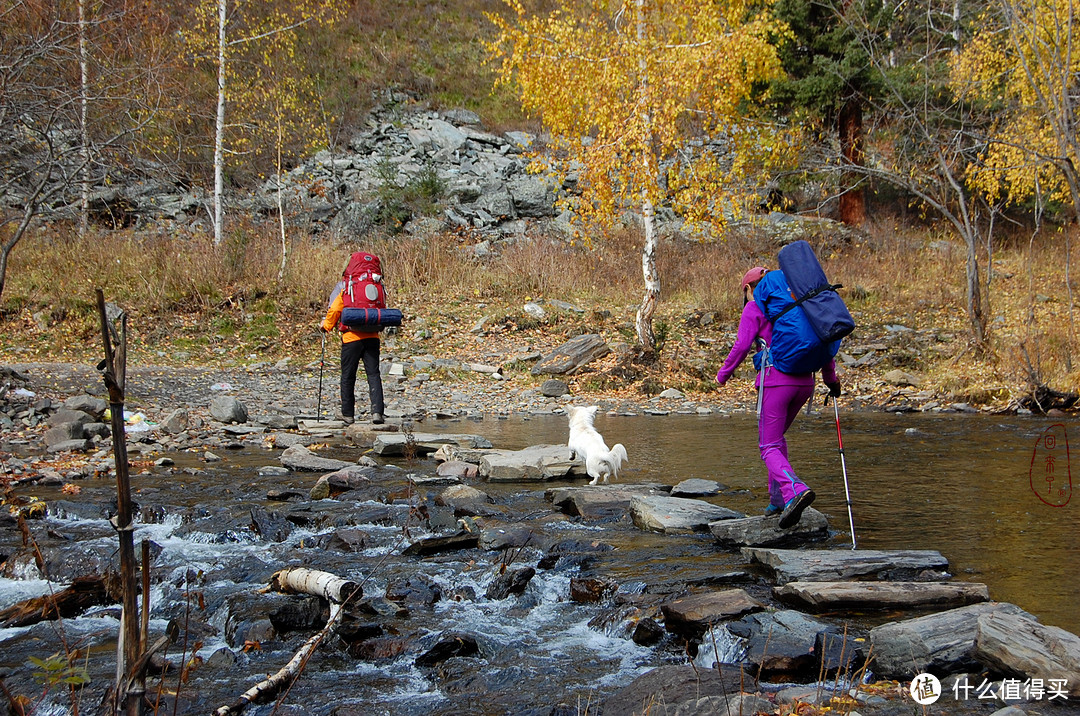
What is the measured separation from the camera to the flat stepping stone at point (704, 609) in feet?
13.5

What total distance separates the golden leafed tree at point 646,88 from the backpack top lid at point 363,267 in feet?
22.2

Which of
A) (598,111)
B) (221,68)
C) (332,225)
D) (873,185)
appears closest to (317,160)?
(332,225)

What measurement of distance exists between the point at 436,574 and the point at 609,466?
114 inches

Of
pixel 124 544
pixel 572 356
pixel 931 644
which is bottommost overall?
pixel 931 644

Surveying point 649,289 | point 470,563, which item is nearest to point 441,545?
point 470,563

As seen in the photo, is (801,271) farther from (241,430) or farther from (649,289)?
(649,289)

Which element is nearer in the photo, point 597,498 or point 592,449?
point 597,498

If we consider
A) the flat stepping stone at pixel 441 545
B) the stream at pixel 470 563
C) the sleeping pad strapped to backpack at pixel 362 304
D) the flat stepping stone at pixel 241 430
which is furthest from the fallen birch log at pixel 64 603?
the flat stepping stone at pixel 241 430

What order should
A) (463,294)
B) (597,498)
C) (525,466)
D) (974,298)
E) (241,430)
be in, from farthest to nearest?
1. (463,294)
2. (974,298)
3. (241,430)
4. (525,466)
5. (597,498)

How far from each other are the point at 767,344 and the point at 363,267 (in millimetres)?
6402

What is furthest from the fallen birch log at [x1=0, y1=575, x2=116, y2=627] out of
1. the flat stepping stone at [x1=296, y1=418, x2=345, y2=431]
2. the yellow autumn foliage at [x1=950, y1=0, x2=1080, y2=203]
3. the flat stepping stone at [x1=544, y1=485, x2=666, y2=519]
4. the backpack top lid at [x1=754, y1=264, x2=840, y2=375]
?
the yellow autumn foliage at [x1=950, y1=0, x2=1080, y2=203]

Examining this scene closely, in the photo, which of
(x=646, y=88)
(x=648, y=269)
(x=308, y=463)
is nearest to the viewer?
(x=308, y=463)
